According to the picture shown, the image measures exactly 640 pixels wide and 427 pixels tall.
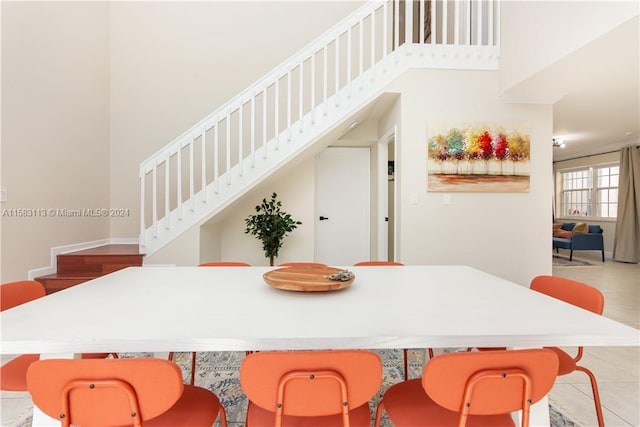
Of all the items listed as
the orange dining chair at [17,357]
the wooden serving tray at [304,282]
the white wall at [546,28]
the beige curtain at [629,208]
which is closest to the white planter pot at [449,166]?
the white wall at [546,28]

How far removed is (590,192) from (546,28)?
23.6ft

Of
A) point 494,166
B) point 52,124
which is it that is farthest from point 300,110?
point 52,124

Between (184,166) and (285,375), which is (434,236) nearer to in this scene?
(285,375)

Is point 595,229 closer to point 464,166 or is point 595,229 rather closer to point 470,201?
point 470,201

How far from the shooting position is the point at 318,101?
16.8 ft

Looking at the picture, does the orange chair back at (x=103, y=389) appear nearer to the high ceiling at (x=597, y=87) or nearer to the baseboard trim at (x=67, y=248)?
the baseboard trim at (x=67, y=248)

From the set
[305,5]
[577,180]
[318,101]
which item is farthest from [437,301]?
[577,180]

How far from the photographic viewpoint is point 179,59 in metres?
4.88

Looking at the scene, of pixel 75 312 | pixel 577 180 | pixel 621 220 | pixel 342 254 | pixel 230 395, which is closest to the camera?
pixel 75 312

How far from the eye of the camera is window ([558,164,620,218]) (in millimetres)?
7598

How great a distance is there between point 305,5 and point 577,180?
8210 millimetres

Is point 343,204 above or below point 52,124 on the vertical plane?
below

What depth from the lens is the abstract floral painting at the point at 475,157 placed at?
3594 millimetres

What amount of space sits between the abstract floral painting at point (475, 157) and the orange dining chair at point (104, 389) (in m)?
3.27
